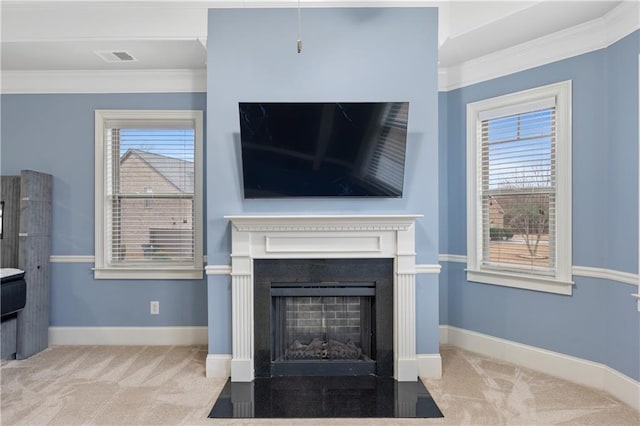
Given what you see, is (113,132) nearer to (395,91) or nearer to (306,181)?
(306,181)

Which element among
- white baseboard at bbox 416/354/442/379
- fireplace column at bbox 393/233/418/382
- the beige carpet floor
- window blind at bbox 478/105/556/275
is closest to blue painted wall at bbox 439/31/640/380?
window blind at bbox 478/105/556/275

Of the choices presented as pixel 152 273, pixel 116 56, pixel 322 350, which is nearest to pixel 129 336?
pixel 152 273

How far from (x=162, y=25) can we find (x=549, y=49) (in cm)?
297

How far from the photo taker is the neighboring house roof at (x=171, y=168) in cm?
345

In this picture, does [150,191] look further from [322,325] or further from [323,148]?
[322,325]

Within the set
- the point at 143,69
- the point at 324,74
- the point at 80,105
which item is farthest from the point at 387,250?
the point at 80,105

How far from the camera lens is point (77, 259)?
3436 millimetres

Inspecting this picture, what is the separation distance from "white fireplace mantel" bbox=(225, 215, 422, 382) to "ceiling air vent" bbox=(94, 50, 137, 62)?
173 centimetres

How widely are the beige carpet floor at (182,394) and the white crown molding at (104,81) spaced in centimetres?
240

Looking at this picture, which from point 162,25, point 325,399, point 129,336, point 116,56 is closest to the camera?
point 325,399

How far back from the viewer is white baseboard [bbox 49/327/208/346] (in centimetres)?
340

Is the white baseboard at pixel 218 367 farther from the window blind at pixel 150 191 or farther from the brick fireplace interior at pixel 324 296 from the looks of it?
the window blind at pixel 150 191

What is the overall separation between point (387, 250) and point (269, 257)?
33.9 inches

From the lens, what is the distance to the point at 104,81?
3.42 meters
